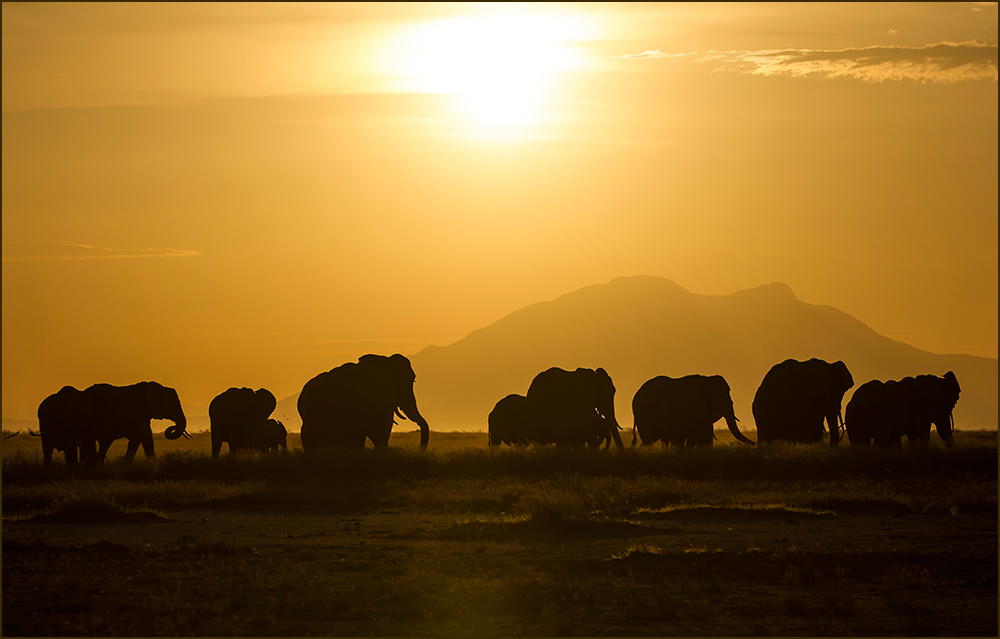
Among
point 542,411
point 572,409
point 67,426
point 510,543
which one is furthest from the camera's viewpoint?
point 542,411

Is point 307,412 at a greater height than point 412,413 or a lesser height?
greater

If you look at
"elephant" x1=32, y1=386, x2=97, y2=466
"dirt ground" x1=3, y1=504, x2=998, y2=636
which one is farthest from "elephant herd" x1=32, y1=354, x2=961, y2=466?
"dirt ground" x1=3, y1=504, x2=998, y2=636

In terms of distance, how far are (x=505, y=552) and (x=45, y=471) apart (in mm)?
17649

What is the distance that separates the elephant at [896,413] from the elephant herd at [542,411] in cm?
4

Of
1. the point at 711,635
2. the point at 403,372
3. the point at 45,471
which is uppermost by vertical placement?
the point at 403,372

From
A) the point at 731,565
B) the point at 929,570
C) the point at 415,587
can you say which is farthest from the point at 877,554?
the point at 415,587

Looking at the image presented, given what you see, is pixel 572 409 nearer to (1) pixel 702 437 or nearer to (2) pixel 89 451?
(1) pixel 702 437

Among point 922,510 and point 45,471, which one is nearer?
point 922,510

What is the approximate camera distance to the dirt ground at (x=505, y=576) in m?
14.3

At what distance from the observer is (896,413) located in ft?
121

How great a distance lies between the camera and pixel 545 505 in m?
23.8

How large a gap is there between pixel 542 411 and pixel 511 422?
170 centimetres

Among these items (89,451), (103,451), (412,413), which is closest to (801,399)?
(412,413)

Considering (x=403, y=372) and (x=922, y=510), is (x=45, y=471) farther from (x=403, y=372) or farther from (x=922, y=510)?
(x=922, y=510)
